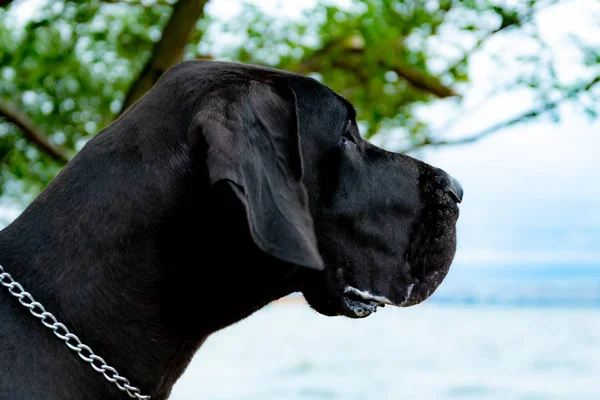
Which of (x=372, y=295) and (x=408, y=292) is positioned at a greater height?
(x=372, y=295)

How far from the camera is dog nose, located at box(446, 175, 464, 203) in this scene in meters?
3.30

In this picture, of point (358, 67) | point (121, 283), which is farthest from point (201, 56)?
point (121, 283)

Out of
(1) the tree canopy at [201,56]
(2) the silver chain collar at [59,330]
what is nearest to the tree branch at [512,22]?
(1) the tree canopy at [201,56]

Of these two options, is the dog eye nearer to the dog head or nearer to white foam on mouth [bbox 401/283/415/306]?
the dog head

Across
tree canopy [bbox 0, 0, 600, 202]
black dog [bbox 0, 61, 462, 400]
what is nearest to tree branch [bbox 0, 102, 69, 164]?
tree canopy [bbox 0, 0, 600, 202]

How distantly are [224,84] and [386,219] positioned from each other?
2.69 ft

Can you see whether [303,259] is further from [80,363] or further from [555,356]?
[555,356]

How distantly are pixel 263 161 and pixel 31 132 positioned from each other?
12.3 ft

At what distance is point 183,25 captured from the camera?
5441 millimetres

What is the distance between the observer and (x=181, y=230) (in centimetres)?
266

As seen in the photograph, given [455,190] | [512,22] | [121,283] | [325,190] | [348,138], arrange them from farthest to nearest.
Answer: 1. [512,22]
2. [455,190]
3. [348,138]
4. [325,190]
5. [121,283]

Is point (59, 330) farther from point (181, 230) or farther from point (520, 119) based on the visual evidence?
point (520, 119)

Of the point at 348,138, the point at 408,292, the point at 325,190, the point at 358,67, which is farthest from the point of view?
the point at 358,67

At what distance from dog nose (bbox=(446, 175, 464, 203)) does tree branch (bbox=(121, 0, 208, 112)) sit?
255 centimetres
